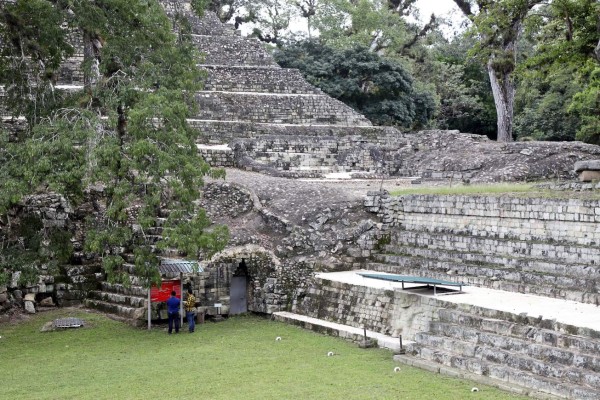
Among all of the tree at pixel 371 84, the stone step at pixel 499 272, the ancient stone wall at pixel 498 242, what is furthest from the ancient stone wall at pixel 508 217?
the tree at pixel 371 84

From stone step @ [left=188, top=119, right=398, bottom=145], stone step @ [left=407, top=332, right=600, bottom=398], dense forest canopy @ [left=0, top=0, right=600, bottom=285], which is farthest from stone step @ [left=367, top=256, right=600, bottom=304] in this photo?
stone step @ [left=188, top=119, right=398, bottom=145]

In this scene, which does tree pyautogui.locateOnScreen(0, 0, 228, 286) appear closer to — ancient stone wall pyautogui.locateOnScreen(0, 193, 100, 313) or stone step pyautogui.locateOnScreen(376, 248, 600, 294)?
ancient stone wall pyautogui.locateOnScreen(0, 193, 100, 313)

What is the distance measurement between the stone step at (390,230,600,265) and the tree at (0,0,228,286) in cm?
425

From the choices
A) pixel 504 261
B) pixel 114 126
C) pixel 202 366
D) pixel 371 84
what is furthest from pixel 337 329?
pixel 371 84

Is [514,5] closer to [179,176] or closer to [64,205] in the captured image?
[179,176]

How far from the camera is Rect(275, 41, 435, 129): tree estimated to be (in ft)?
109

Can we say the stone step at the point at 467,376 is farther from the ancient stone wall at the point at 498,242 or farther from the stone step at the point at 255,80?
the stone step at the point at 255,80

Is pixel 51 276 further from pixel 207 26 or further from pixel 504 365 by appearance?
pixel 207 26

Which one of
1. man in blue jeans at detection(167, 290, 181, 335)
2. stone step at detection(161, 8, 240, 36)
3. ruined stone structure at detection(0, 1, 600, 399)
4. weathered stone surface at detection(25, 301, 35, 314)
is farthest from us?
stone step at detection(161, 8, 240, 36)

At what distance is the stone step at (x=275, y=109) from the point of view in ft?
86.7

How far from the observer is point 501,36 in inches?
923

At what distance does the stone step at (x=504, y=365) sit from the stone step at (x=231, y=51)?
730 inches

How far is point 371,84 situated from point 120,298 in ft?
64.7

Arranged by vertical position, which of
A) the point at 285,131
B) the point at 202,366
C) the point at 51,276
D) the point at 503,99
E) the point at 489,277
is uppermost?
the point at 503,99
